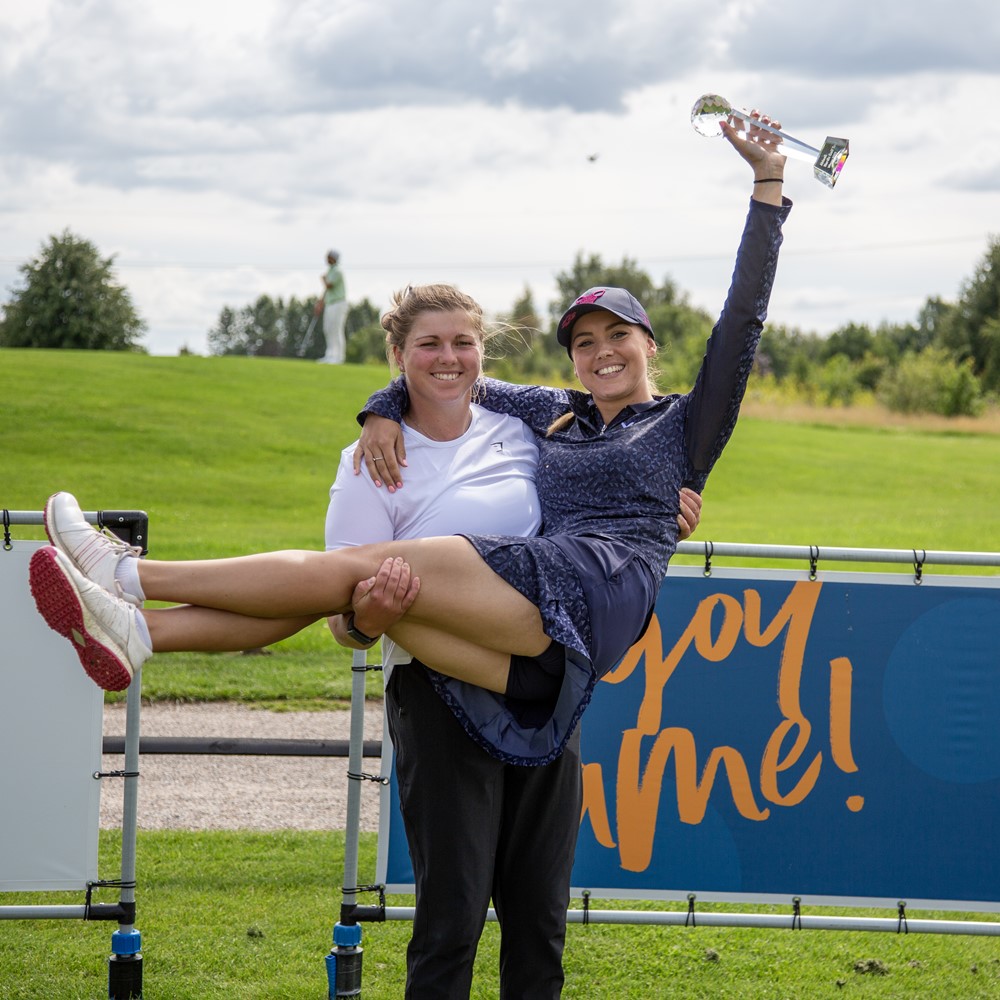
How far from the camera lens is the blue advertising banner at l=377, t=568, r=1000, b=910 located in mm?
4676

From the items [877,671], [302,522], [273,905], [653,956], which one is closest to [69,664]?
[273,905]

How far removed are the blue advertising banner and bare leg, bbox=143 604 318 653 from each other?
1.85 meters

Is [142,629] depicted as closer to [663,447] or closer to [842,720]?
[663,447]

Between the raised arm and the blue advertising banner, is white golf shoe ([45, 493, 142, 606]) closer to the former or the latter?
the raised arm

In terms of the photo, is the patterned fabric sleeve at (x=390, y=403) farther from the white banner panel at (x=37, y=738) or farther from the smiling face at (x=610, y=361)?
the white banner panel at (x=37, y=738)

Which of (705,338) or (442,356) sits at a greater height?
(705,338)

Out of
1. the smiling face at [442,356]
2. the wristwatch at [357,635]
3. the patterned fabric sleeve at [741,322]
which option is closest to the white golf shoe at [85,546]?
the wristwatch at [357,635]

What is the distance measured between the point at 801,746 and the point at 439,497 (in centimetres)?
205

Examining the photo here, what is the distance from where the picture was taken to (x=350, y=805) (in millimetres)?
4578

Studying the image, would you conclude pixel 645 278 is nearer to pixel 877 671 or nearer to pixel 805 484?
pixel 805 484

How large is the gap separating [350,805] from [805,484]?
21736 millimetres

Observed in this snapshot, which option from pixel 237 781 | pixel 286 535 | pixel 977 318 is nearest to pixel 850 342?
pixel 977 318

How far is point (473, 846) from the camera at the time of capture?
3.30 m

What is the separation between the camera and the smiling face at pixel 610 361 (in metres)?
3.66
